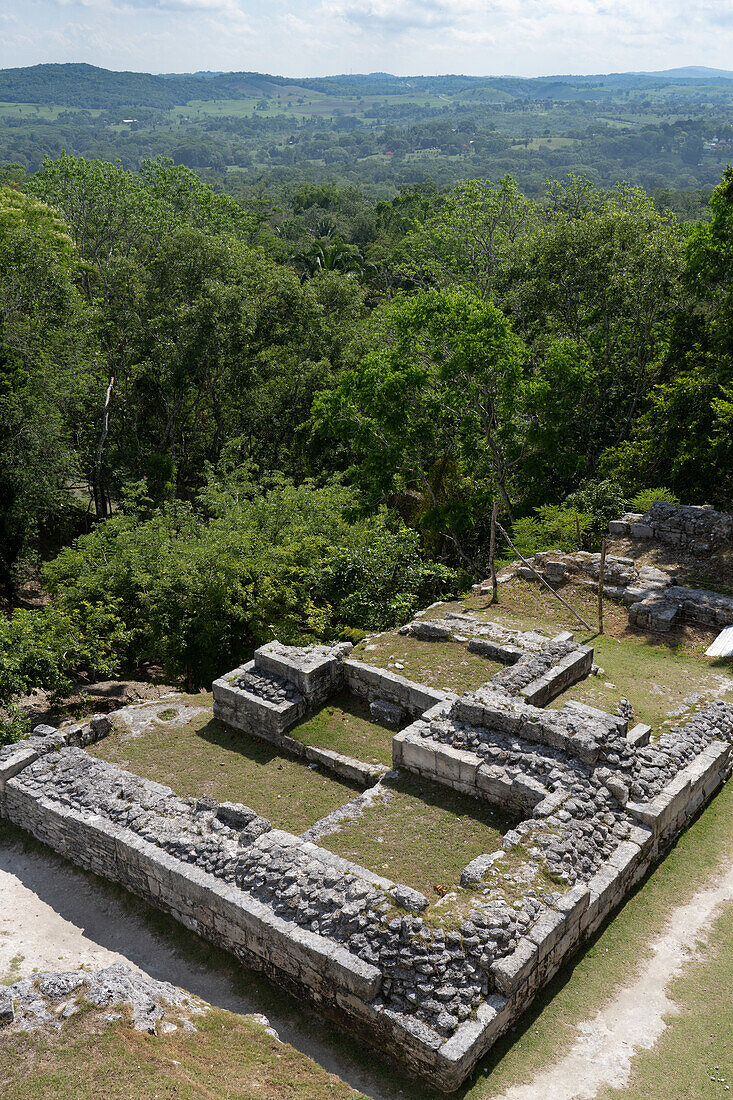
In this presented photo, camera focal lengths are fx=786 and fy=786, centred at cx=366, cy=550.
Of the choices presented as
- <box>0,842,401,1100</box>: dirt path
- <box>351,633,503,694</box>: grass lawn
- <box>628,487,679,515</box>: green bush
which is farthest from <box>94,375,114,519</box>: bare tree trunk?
<box>0,842,401,1100</box>: dirt path

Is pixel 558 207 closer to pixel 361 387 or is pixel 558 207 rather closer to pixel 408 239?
pixel 408 239

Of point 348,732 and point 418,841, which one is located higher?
point 418,841

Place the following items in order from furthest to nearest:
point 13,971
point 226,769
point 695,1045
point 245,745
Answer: point 245,745
point 226,769
point 13,971
point 695,1045

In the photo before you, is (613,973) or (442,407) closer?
(613,973)

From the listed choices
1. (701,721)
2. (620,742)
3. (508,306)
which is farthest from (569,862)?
(508,306)

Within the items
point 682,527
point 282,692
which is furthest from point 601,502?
point 282,692

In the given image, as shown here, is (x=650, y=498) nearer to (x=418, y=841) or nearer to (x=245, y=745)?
(x=245, y=745)
